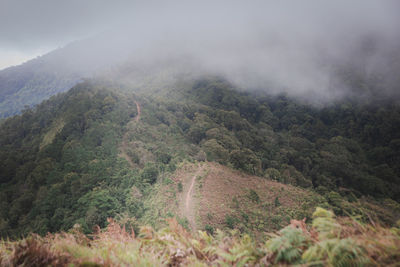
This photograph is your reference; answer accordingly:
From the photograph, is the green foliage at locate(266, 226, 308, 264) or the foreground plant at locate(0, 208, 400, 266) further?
the green foliage at locate(266, 226, 308, 264)

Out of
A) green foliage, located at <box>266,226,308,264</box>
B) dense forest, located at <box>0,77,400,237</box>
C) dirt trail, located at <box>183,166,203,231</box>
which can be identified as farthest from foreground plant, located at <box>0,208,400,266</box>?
dirt trail, located at <box>183,166,203,231</box>

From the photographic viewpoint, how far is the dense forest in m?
17.3

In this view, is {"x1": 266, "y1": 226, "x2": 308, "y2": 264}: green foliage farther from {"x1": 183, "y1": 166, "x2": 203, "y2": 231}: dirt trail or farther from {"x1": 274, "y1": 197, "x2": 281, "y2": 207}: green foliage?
{"x1": 274, "y1": 197, "x2": 281, "y2": 207}: green foliage

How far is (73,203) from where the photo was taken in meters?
16.9

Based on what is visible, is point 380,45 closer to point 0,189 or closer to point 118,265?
point 118,265

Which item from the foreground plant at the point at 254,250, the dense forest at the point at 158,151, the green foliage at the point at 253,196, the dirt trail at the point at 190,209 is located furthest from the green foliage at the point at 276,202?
the foreground plant at the point at 254,250

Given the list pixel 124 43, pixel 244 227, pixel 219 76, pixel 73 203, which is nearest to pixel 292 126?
pixel 219 76

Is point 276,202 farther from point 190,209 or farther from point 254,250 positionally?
point 254,250

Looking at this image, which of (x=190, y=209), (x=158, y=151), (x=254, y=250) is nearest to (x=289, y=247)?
(x=254, y=250)

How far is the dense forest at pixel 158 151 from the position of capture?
17328mm

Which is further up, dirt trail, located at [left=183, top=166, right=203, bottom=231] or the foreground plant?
the foreground plant

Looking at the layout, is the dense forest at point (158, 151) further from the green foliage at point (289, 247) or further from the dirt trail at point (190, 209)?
the dirt trail at point (190, 209)

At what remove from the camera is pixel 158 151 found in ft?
73.5

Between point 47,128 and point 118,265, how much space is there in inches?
1705
